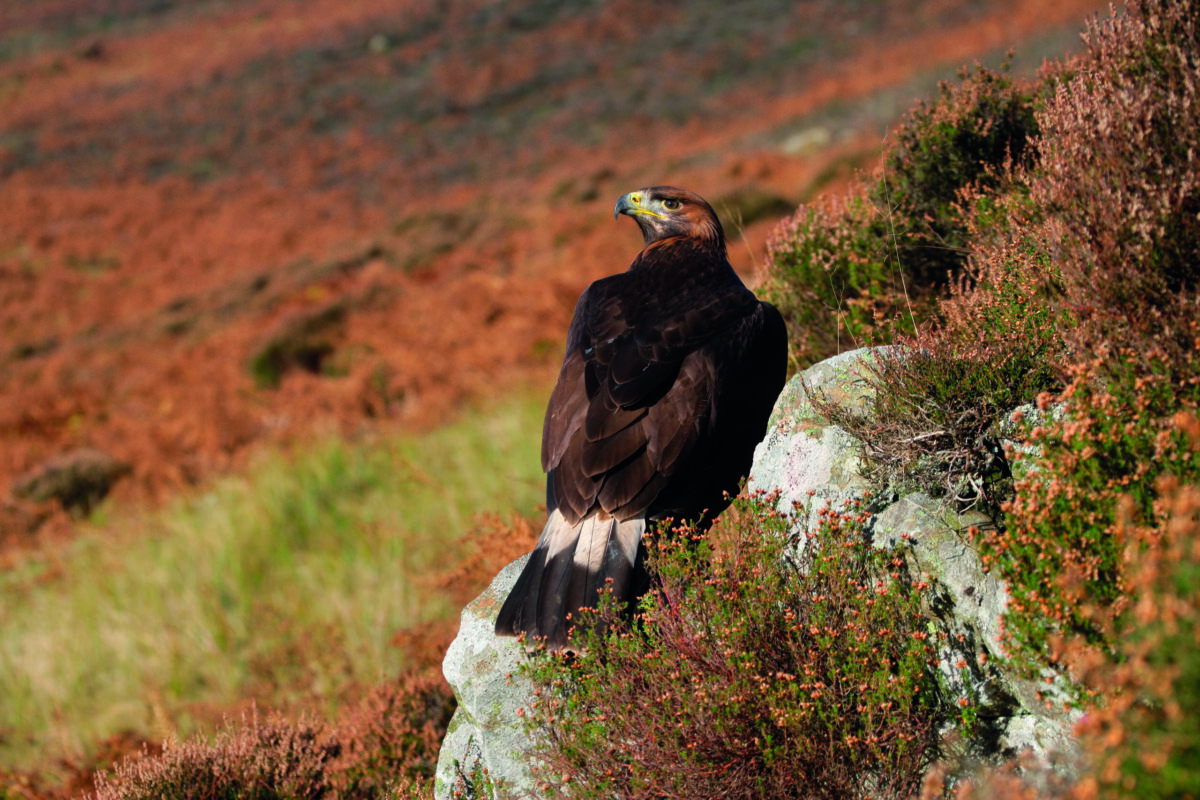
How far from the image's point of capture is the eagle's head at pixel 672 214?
4434 millimetres

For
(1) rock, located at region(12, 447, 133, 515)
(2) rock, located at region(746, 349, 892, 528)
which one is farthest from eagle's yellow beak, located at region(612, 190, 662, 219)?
(1) rock, located at region(12, 447, 133, 515)

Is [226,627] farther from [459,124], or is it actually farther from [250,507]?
[459,124]

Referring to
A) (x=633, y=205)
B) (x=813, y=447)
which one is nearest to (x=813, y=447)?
(x=813, y=447)

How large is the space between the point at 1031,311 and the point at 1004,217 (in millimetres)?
1122

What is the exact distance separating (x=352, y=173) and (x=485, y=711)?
97.1 feet

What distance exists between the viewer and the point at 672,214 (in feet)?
14.8

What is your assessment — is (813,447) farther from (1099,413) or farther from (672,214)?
(672,214)

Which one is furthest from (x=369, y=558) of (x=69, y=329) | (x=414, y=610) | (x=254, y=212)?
(x=254, y=212)

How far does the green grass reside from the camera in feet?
20.2

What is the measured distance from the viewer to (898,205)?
4395 millimetres

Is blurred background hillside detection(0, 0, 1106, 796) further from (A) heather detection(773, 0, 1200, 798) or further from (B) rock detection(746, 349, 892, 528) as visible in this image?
(A) heather detection(773, 0, 1200, 798)

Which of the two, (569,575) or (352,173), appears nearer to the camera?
(569,575)

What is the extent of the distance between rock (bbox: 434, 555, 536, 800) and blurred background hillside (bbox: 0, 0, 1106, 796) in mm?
1355

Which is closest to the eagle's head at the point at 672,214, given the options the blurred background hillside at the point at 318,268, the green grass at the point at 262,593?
the blurred background hillside at the point at 318,268
